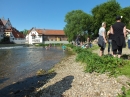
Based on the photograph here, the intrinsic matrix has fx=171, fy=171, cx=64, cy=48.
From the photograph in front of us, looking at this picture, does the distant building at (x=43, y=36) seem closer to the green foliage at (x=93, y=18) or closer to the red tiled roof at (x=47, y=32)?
the red tiled roof at (x=47, y=32)

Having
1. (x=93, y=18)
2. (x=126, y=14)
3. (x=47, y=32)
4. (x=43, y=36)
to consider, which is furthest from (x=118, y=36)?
(x=47, y=32)

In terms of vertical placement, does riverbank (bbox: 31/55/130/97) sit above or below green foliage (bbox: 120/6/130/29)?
below

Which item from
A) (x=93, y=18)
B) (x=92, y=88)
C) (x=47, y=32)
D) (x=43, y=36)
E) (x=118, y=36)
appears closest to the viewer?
(x=92, y=88)

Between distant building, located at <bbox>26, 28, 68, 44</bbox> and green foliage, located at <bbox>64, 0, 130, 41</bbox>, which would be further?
distant building, located at <bbox>26, 28, 68, 44</bbox>

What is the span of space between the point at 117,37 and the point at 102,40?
165 centimetres

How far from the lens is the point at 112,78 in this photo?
637 centimetres

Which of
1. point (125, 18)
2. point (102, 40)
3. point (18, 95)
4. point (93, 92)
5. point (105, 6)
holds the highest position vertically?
point (105, 6)

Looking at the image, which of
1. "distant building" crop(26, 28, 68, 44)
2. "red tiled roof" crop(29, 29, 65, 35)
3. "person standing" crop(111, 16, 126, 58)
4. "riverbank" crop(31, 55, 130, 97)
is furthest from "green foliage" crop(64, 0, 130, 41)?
"riverbank" crop(31, 55, 130, 97)

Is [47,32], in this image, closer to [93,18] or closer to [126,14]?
[93,18]

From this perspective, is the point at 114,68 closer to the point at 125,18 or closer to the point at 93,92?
the point at 93,92

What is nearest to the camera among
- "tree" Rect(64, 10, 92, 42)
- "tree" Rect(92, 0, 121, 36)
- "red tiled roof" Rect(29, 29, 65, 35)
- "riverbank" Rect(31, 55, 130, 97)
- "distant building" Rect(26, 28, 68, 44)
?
"riverbank" Rect(31, 55, 130, 97)

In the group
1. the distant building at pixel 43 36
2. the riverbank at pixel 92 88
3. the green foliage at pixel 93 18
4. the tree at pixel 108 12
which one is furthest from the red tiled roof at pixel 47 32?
the riverbank at pixel 92 88

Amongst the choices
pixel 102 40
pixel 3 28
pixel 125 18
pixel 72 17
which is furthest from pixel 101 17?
pixel 3 28

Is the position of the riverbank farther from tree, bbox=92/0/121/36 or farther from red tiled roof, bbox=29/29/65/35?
red tiled roof, bbox=29/29/65/35
